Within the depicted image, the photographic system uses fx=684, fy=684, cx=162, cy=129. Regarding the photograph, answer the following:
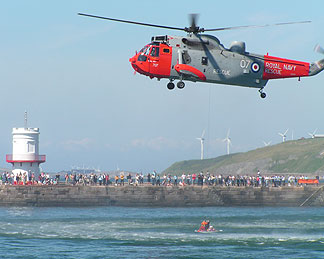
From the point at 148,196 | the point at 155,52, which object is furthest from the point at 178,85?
the point at 148,196

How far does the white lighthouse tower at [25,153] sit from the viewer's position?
96.7m

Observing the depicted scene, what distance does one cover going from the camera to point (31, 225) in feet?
256

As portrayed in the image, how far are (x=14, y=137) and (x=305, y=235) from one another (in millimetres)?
46360

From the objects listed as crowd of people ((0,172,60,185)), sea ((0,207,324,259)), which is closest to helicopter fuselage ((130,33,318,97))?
sea ((0,207,324,259))

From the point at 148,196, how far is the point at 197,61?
4820cm

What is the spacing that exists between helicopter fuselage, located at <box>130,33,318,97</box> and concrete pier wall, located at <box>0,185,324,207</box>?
46.2 meters

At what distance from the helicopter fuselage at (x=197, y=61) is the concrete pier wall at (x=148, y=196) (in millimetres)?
46220

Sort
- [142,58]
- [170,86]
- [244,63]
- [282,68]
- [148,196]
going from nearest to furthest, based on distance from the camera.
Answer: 1. [170,86]
2. [142,58]
3. [244,63]
4. [282,68]
5. [148,196]

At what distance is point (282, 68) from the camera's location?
53.2 meters

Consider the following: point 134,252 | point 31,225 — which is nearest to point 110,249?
point 134,252

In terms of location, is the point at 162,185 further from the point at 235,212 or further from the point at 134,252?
the point at 134,252

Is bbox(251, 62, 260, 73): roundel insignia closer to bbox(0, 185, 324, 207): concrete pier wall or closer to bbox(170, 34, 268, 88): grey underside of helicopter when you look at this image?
bbox(170, 34, 268, 88): grey underside of helicopter

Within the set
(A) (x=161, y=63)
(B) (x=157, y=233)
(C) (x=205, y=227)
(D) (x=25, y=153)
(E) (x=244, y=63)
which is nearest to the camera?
(A) (x=161, y=63)

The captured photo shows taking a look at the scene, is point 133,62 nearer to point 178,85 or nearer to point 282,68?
point 178,85
